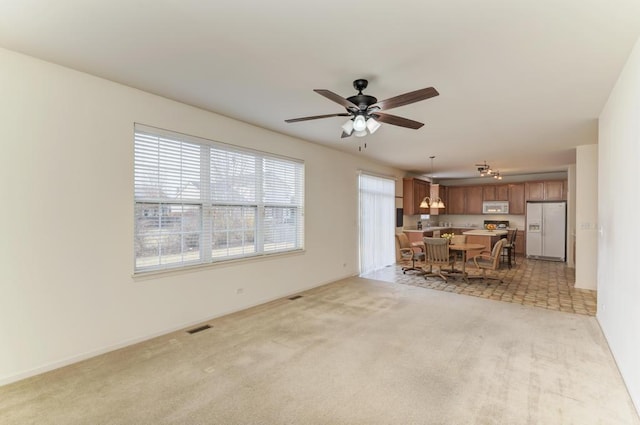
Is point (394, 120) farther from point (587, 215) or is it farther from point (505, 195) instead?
point (505, 195)

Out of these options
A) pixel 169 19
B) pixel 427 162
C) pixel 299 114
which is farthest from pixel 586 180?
pixel 169 19

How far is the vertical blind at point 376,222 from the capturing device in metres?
6.97

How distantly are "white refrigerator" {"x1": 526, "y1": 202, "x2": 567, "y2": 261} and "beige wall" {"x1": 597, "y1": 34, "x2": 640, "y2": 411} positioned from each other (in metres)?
5.96

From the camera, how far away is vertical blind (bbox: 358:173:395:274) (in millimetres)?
6973

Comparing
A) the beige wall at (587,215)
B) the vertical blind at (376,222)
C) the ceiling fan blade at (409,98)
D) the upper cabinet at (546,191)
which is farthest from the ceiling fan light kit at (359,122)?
the upper cabinet at (546,191)

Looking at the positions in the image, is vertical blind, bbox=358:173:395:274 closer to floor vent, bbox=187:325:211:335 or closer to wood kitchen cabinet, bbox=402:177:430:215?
wood kitchen cabinet, bbox=402:177:430:215

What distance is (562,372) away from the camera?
264cm

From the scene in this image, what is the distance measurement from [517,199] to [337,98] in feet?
30.3

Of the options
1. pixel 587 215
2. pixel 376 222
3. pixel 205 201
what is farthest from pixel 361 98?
pixel 587 215

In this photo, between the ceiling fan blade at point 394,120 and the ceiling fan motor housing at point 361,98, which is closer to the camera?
the ceiling fan motor housing at point 361,98

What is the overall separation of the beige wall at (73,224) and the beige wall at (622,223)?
13.5 ft

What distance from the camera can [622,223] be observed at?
2686 mm

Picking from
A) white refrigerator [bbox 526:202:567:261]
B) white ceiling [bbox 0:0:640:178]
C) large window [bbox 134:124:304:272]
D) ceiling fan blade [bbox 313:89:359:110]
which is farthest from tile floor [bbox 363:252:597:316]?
ceiling fan blade [bbox 313:89:359:110]

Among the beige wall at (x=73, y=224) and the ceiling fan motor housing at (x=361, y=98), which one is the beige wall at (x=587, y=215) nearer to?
the ceiling fan motor housing at (x=361, y=98)
